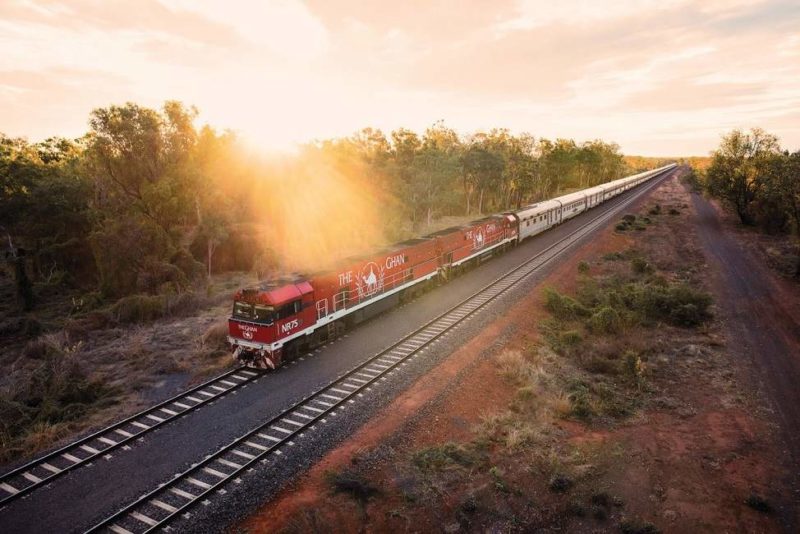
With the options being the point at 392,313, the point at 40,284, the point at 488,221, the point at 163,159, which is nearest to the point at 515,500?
the point at 392,313

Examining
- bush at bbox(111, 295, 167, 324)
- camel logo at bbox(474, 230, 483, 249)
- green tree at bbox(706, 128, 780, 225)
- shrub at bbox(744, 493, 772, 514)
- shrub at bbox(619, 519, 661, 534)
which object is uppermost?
green tree at bbox(706, 128, 780, 225)

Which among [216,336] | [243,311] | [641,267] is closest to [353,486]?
[243,311]

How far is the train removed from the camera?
18609 mm

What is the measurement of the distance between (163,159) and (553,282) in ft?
111

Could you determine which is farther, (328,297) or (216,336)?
(216,336)

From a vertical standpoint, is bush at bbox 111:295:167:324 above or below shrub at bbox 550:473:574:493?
above

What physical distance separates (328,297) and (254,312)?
12.8 feet

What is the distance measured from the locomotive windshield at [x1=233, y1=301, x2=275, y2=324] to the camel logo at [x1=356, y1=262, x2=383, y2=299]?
19.9 ft

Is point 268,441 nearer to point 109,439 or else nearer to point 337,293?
point 109,439

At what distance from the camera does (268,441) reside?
1415cm

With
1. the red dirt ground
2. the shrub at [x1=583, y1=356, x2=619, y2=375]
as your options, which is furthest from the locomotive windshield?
the shrub at [x1=583, y1=356, x2=619, y2=375]

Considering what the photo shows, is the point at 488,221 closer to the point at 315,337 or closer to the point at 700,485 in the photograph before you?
the point at 315,337

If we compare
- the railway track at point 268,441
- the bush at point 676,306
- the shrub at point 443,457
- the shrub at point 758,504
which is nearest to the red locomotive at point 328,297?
the railway track at point 268,441

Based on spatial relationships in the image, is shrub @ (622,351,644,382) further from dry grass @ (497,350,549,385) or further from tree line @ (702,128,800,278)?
tree line @ (702,128,800,278)
